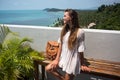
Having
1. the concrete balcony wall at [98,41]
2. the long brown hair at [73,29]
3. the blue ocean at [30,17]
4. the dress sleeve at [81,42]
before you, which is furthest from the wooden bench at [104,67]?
the blue ocean at [30,17]

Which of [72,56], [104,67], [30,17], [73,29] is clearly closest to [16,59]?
[72,56]

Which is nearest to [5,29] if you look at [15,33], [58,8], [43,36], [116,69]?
[15,33]

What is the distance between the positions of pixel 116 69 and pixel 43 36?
6.39 ft

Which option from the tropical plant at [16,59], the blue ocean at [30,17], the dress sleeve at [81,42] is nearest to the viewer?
the dress sleeve at [81,42]

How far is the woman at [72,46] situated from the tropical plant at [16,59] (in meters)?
1.03

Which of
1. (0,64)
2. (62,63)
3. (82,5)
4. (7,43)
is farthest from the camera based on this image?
(82,5)

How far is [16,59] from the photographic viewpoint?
18.9ft

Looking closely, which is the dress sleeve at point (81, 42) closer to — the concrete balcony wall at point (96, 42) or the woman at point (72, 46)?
the woman at point (72, 46)

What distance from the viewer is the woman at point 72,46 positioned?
462 centimetres

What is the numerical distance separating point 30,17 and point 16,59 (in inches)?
244

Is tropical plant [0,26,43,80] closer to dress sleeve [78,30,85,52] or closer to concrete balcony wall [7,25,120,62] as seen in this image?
concrete balcony wall [7,25,120,62]

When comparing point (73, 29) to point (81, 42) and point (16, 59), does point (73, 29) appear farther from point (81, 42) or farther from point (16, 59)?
point (16, 59)

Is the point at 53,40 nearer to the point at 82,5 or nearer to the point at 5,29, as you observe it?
the point at 5,29

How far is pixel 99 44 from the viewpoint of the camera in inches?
220
